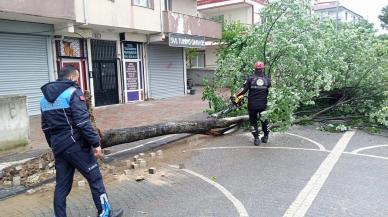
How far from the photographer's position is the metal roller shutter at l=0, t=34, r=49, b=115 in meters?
13.4

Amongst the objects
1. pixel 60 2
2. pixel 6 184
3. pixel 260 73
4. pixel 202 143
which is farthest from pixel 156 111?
pixel 6 184

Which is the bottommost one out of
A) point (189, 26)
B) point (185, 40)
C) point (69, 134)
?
point (69, 134)

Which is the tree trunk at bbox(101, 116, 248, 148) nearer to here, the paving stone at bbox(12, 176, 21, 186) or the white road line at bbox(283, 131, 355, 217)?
the paving stone at bbox(12, 176, 21, 186)

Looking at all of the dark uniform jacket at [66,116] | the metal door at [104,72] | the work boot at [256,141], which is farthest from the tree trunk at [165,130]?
the metal door at [104,72]

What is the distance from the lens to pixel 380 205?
467 cm

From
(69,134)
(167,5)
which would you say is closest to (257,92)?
(69,134)

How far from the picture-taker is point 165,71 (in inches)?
859

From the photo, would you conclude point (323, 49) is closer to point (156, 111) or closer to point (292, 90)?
point (292, 90)

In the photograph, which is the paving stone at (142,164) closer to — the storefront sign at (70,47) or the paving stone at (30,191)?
the paving stone at (30,191)

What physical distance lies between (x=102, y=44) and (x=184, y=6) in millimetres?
7646

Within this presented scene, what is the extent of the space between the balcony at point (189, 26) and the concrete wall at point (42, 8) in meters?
6.35

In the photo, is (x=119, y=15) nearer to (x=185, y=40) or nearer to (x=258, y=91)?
(x=185, y=40)

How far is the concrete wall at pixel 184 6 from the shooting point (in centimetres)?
2266

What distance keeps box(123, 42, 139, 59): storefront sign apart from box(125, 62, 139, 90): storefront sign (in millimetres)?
360
